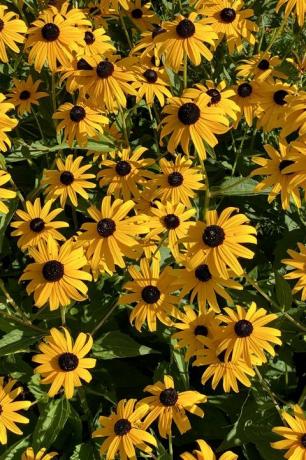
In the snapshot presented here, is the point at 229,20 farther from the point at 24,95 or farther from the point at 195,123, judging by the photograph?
the point at 24,95

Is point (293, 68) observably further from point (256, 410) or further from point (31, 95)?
point (256, 410)

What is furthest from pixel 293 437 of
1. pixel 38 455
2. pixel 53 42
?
pixel 53 42

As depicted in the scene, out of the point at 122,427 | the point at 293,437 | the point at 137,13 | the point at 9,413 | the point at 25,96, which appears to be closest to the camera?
the point at 293,437

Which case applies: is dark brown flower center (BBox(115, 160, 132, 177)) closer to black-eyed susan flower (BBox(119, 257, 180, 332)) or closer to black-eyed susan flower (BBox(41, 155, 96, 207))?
black-eyed susan flower (BBox(41, 155, 96, 207))

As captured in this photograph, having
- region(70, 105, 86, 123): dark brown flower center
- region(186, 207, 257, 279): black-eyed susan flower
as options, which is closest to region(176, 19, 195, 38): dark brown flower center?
region(70, 105, 86, 123): dark brown flower center

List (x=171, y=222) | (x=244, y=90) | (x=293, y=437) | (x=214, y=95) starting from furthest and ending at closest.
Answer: (x=244, y=90), (x=214, y=95), (x=171, y=222), (x=293, y=437)

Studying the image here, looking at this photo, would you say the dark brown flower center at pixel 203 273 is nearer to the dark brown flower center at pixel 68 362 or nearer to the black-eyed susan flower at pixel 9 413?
the dark brown flower center at pixel 68 362

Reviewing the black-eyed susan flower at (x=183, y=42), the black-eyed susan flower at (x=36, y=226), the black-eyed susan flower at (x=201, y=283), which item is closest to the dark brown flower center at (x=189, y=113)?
the black-eyed susan flower at (x=183, y=42)
